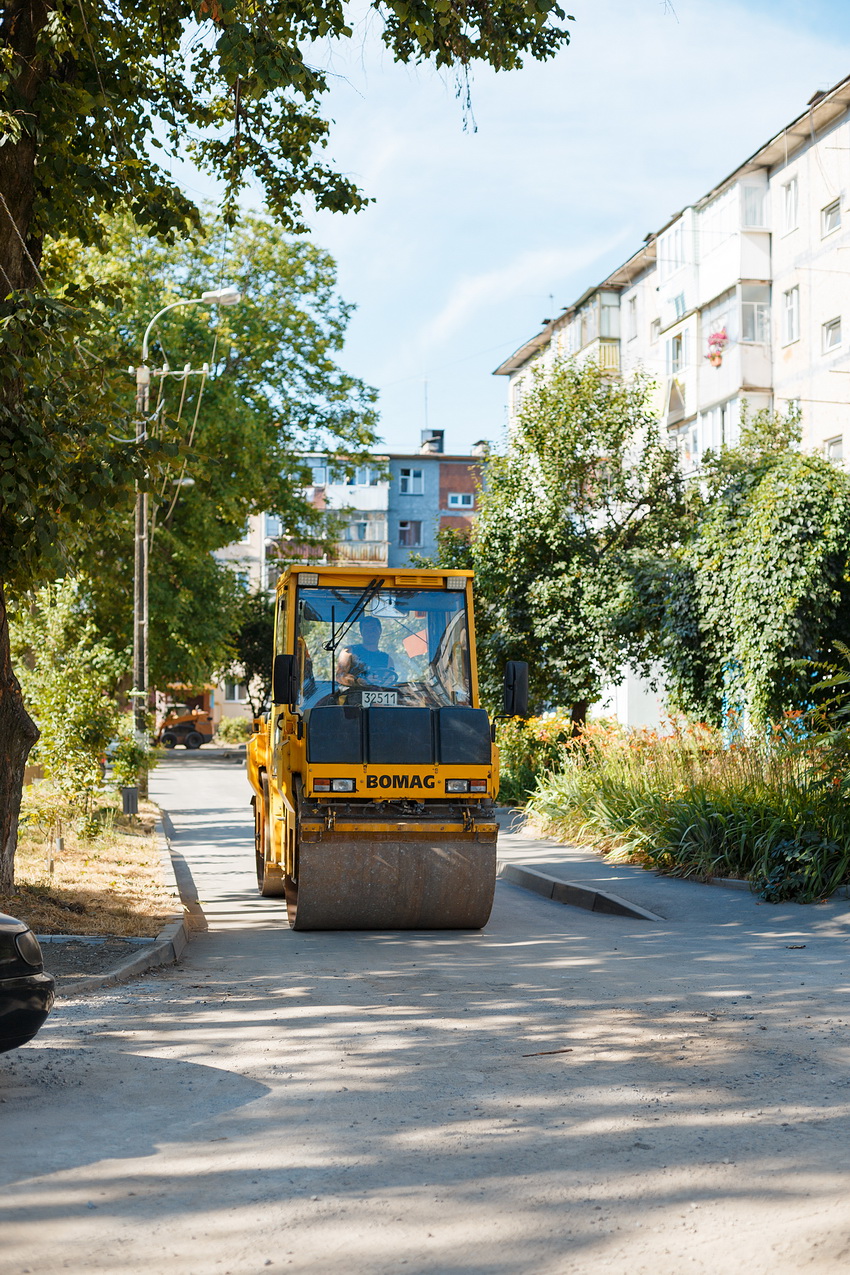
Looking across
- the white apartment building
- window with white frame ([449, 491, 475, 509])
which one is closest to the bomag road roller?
the white apartment building

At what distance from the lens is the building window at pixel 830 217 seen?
32.5 m

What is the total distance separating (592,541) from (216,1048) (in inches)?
786

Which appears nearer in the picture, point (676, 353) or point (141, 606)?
point (141, 606)

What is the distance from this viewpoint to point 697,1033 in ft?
23.5

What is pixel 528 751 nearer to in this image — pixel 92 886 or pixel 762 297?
pixel 92 886

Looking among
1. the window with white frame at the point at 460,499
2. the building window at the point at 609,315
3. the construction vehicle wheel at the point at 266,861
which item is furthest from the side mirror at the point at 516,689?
the window with white frame at the point at 460,499

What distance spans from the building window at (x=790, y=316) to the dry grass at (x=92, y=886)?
2231cm

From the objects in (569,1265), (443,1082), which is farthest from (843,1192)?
(443,1082)

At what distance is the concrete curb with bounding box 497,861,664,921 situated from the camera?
12773 mm

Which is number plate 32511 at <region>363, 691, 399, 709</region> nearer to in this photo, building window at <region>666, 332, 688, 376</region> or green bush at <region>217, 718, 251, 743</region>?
building window at <region>666, 332, 688, 376</region>

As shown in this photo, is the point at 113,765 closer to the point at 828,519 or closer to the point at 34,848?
the point at 34,848

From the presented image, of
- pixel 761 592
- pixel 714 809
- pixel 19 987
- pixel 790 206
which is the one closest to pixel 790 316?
pixel 790 206

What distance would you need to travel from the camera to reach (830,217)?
33000 mm

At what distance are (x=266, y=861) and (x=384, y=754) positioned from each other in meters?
3.21
